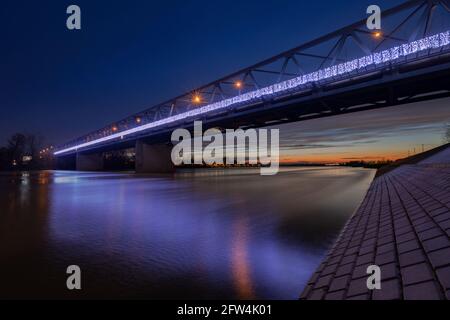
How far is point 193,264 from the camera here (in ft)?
22.0

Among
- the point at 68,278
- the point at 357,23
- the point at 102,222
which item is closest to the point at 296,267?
the point at 68,278

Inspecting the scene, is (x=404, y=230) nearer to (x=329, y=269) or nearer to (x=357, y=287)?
(x=329, y=269)

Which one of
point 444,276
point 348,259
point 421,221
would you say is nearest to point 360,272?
point 348,259

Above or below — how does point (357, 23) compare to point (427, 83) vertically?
above

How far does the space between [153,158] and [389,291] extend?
84.8 m

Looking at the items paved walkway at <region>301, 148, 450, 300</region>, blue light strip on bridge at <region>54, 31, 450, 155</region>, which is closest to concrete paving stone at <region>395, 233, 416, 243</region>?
paved walkway at <region>301, 148, 450, 300</region>

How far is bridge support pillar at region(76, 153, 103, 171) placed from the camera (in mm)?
135750

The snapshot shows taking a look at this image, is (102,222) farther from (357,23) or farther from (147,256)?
(357,23)

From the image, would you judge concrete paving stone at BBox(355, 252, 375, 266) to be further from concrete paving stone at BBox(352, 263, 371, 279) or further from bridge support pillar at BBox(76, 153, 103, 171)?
bridge support pillar at BBox(76, 153, 103, 171)

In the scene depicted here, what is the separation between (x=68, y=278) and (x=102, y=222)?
262 inches

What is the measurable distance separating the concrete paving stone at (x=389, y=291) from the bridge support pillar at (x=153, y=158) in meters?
79.5

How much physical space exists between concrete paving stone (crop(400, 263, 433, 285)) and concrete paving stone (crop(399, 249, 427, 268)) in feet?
0.46

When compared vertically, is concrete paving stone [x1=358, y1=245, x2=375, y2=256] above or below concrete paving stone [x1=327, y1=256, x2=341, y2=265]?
above
